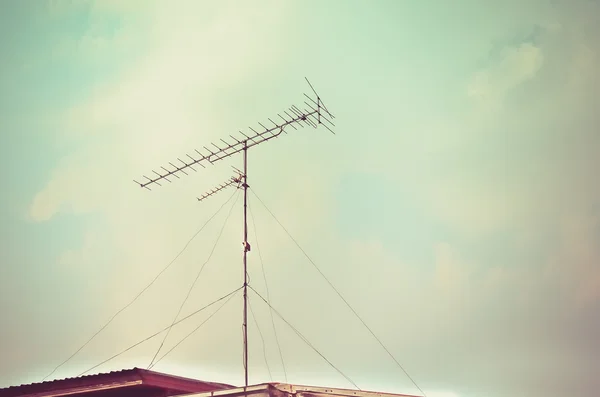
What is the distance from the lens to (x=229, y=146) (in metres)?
9.23

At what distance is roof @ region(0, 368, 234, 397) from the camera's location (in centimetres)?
684

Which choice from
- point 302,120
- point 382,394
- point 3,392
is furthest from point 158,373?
point 302,120

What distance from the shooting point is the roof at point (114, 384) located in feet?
22.4

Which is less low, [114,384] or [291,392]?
[114,384]

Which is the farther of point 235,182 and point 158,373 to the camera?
point 235,182

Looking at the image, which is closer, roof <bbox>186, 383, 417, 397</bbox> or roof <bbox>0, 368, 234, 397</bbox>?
roof <bbox>186, 383, 417, 397</bbox>

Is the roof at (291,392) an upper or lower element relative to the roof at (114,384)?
lower

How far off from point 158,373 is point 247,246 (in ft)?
8.55

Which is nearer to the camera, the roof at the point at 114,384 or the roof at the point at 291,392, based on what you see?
the roof at the point at 291,392

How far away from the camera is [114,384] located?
7051 millimetres

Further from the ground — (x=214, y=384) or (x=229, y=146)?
(x=229, y=146)

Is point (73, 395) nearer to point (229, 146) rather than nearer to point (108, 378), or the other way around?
point (108, 378)

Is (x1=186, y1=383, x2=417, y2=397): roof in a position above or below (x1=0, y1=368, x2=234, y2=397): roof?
below

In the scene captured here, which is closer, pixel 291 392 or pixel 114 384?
pixel 291 392
